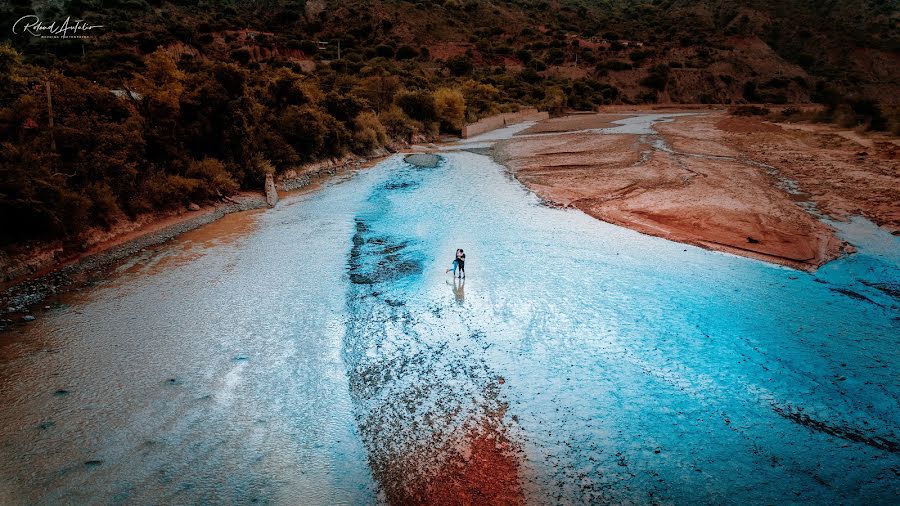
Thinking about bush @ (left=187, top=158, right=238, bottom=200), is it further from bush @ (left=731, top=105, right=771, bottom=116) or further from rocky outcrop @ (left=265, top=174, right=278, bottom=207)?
bush @ (left=731, top=105, right=771, bottom=116)

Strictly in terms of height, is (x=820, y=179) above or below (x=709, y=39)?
below

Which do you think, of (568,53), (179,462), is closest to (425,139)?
(179,462)


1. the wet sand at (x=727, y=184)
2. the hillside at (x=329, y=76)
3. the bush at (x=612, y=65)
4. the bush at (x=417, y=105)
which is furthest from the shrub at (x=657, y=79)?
the bush at (x=417, y=105)

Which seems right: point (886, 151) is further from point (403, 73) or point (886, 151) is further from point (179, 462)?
point (403, 73)

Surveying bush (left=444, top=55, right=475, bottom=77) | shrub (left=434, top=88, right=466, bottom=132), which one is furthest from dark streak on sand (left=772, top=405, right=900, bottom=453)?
bush (left=444, top=55, right=475, bottom=77)

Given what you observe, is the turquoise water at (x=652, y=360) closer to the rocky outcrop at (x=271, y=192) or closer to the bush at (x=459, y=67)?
the rocky outcrop at (x=271, y=192)

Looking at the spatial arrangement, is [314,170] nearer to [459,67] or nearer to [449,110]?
[449,110]
